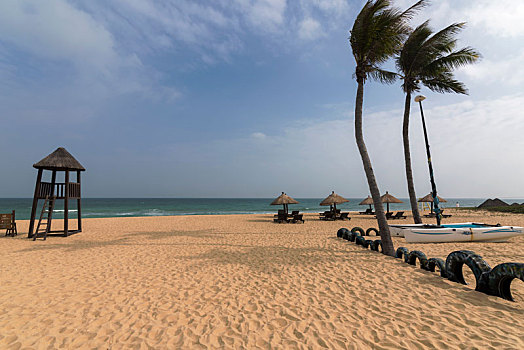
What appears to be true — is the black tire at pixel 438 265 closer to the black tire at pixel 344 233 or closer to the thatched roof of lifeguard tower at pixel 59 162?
the black tire at pixel 344 233

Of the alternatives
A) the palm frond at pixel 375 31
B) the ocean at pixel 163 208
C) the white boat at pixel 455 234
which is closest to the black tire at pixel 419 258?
the white boat at pixel 455 234

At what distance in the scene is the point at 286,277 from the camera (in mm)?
5562

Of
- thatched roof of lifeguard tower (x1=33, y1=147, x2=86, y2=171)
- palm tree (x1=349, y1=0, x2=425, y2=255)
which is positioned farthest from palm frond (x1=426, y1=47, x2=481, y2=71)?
thatched roof of lifeguard tower (x1=33, y1=147, x2=86, y2=171)

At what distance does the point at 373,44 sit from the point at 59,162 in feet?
48.4

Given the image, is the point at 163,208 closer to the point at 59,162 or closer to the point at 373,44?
the point at 59,162

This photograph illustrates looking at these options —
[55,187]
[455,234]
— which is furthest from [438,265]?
[55,187]

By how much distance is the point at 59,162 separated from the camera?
11.8 meters

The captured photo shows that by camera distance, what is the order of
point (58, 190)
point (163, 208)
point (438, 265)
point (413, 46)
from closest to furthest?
point (438, 265) → point (413, 46) → point (58, 190) → point (163, 208)

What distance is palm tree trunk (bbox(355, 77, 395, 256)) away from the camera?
7.52 metres

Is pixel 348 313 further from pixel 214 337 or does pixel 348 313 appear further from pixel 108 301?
pixel 108 301

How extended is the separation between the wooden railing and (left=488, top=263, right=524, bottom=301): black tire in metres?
15.9

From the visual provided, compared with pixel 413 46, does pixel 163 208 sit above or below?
below

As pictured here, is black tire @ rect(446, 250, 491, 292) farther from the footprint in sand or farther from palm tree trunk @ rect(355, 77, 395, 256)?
the footprint in sand

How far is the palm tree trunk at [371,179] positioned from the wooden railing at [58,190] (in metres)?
13.9
